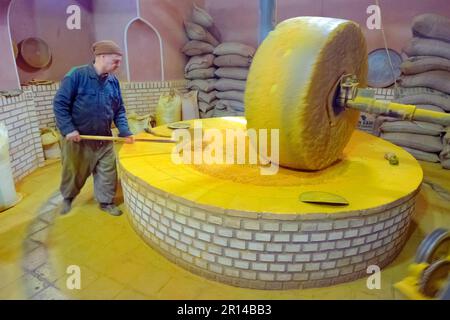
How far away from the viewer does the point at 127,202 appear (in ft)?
9.92

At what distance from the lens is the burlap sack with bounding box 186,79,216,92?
6.65 meters

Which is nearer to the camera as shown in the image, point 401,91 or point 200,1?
point 401,91

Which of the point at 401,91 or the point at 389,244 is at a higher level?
the point at 401,91

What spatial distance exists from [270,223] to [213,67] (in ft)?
17.2

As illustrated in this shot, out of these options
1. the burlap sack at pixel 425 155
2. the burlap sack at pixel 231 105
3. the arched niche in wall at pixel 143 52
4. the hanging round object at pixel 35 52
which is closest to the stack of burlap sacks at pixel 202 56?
the burlap sack at pixel 231 105

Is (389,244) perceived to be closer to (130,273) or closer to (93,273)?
(130,273)

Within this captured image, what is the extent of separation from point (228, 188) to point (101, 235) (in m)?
1.32

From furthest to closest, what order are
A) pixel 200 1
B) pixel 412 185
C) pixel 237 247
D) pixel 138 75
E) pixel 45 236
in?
pixel 200 1, pixel 138 75, pixel 45 236, pixel 412 185, pixel 237 247

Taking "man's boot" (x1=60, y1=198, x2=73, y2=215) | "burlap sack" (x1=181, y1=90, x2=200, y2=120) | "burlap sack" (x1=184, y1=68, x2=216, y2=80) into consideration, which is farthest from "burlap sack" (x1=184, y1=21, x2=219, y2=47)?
"man's boot" (x1=60, y1=198, x2=73, y2=215)

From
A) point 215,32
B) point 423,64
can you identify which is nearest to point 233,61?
point 215,32

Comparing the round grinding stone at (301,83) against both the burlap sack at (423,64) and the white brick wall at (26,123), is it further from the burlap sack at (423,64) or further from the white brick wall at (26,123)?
the white brick wall at (26,123)

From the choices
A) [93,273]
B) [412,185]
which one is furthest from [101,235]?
[412,185]

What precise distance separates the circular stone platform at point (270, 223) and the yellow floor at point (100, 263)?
0.09 meters

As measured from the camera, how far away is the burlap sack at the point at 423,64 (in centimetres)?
457
